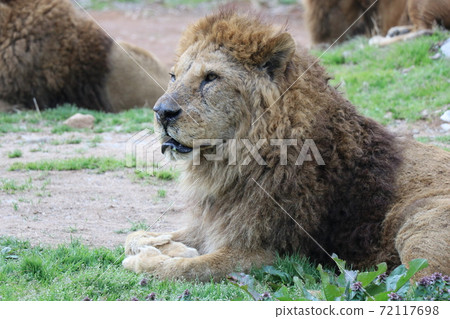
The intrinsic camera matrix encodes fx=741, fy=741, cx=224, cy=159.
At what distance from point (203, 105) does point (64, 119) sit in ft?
17.2

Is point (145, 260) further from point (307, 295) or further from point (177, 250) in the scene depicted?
point (307, 295)

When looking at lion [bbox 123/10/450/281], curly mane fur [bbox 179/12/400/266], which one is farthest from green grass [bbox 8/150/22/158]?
curly mane fur [bbox 179/12/400/266]

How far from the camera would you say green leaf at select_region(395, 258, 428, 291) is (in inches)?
166

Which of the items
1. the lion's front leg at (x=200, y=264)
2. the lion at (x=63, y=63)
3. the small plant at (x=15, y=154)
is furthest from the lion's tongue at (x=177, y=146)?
the lion at (x=63, y=63)

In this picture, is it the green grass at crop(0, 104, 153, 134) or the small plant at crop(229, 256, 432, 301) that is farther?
the green grass at crop(0, 104, 153, 134)

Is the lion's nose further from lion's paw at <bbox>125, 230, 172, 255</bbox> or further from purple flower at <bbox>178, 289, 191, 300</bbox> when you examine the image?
purple flower at <bbox>178, 289, 191, 300</bbox>

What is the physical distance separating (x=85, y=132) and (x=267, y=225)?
192 inches

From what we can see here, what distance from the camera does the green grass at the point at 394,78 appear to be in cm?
914

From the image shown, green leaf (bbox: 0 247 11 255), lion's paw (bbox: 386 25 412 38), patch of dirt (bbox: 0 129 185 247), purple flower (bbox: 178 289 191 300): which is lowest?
patch of dirt (bbox: 0 129 185 247)

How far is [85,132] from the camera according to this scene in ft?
30.7

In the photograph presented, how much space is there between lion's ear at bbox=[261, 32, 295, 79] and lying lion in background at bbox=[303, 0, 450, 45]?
625cm

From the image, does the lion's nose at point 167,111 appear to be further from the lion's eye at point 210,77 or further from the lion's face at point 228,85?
the lion's eye at point 210,77
